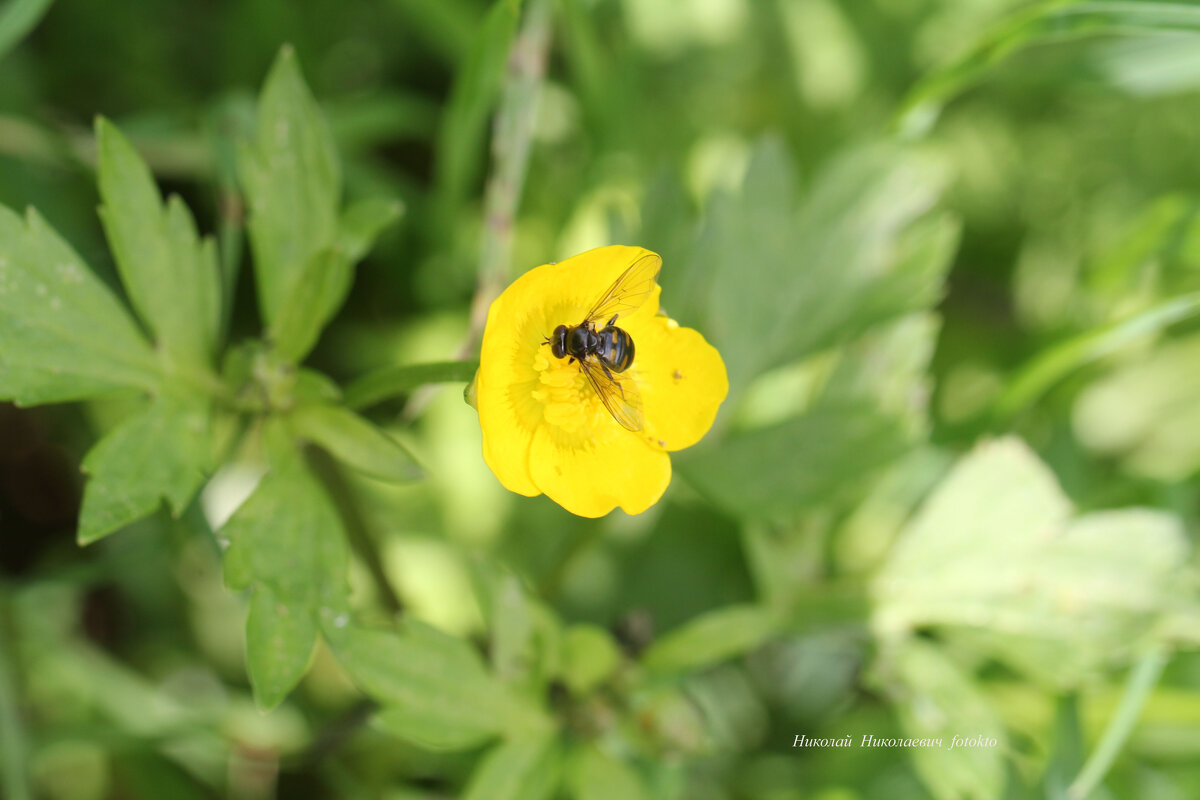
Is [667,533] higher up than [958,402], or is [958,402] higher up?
[958,402]

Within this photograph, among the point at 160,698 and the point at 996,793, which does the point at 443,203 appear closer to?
the point at 160,698

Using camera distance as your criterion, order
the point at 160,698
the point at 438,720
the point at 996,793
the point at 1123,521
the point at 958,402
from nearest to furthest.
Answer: the point at 438,720 < the point at 996,793 < the point at 1123,521 < the point at 160,698 < the point at 958,402

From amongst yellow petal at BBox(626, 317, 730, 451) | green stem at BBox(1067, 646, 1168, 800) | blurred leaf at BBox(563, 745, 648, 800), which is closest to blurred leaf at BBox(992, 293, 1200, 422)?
green stem at BBox(1067, 646, 1168, 800)

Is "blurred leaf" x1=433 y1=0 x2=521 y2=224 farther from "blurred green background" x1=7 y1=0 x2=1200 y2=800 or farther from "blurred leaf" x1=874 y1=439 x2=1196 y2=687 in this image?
"blurred leaf" x1=874 y1=439 x2=1196 y2=687

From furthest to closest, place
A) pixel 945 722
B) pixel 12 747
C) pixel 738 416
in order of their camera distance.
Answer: pixel 738 416 < pixel 12 747 < pixel 945 722

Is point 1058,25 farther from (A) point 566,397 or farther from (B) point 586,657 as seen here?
(B) point 586,657

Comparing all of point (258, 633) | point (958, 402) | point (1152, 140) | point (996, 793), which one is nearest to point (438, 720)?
point (258, 633)

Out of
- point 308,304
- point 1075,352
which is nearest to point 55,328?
→ point 308,304
